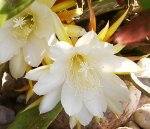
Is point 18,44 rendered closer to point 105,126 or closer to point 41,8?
point 41,8

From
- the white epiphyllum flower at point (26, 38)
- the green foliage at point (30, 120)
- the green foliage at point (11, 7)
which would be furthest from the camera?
the green foliage at point (30, 120)

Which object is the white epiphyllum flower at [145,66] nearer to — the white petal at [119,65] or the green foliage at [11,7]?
the white petal at [119,65]

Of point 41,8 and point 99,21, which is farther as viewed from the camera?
point 99,21

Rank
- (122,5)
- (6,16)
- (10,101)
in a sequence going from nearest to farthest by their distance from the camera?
(6,16) < (122,5) < (10,101)

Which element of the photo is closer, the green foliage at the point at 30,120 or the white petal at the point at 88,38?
the white petal at the point at 88,38

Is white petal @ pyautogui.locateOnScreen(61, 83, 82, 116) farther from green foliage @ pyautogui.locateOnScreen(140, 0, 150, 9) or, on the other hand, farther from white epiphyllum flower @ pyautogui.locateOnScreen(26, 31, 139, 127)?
green foliage @ pyautogui.locateOnScreen(140, 0, 150, 9)

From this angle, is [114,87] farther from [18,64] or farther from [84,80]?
[18,64]

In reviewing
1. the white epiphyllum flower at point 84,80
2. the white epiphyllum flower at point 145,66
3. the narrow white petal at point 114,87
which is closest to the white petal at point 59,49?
the white epiphyllum flower at point 84,80

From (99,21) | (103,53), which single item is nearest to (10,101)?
(99,21)
